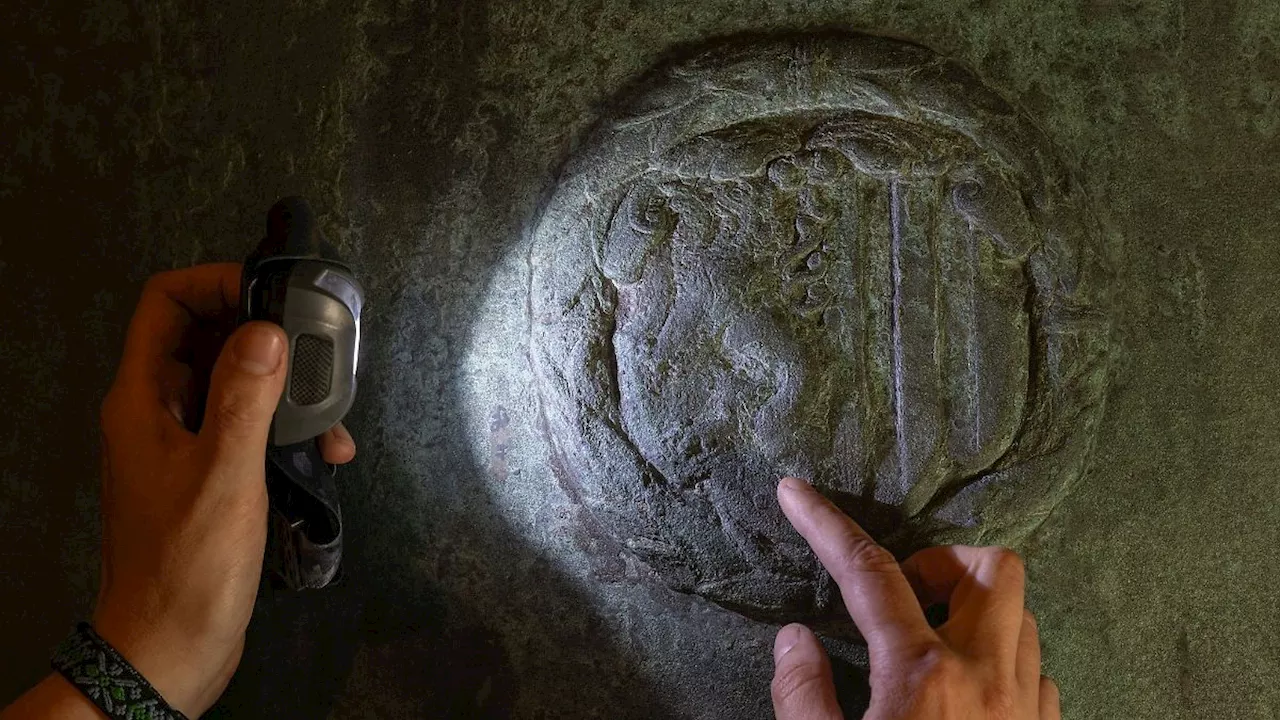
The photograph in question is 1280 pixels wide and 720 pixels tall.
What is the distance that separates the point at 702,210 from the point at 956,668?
693 millimetres

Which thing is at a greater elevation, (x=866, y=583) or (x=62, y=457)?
(x=866, y=583)

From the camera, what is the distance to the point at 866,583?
119cm

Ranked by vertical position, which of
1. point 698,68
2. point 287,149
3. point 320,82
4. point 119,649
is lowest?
point 119,649

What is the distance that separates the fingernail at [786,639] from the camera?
4.28 feet

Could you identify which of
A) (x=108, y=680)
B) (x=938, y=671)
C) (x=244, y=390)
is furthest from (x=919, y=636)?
(x=108, y=680)

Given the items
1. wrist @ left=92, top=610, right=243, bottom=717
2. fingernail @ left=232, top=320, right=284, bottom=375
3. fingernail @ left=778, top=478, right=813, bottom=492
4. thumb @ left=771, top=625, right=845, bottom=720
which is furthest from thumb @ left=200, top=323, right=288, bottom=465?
thumb @ left=771, top=625, right=845, bottom=720

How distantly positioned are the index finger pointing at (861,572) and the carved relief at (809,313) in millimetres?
48

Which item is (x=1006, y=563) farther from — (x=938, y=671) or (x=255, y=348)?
(x=255, y=348)

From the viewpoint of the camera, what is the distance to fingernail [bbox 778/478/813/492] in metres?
1.25

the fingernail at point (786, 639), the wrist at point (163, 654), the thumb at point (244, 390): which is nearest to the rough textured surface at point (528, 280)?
the fingernail at point (786, 639)

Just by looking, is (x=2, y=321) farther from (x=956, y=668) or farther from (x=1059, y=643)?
(x=1059, y=643)

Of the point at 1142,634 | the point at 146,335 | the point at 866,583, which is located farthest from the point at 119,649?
the point at 1142,634

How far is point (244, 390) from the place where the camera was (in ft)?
3.43

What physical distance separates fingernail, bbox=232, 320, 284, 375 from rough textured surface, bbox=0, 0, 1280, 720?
33 centimetres
